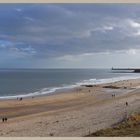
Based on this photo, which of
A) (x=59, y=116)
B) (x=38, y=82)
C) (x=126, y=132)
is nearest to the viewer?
(x=126, y=132)

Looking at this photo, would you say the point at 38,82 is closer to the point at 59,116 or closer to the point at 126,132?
the point at 59,116

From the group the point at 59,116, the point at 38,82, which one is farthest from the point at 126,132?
the point at 38,82

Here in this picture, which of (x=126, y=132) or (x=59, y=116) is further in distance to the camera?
(x=59, y=116)

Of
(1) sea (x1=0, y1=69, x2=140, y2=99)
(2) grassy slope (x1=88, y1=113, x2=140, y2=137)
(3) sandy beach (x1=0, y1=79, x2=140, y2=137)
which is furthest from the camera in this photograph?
(1) sea (x1=0, y1=69, x2=140, y2=99)

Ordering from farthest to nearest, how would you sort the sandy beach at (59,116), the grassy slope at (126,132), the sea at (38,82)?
the sea at (38,82), the sandy beach at (59,116), the grassy slope at (126,132)

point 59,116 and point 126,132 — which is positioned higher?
point 59,116

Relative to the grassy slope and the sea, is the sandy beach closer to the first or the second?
the grassy slope

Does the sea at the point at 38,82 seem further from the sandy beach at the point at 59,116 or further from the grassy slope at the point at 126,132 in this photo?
the grassy slope at the point at 126,132

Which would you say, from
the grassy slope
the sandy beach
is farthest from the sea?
the grassy slope

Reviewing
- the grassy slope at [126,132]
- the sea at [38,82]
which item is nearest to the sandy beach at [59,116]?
the grassy slope at [126,132]

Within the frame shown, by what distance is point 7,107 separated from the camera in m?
17.5

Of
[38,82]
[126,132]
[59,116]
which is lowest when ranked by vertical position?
[126,132]

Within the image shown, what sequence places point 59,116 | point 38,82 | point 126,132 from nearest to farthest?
point 126,132, point 59,116, point 38,82

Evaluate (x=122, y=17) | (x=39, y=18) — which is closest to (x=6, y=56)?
(x=39, y=18)
